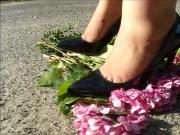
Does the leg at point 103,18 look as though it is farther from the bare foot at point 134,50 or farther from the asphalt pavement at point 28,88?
the bare foot at point 134,50

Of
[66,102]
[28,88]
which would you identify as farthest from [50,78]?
[66,102]

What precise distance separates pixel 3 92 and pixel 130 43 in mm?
603

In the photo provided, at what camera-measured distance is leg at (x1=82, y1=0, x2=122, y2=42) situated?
230cm

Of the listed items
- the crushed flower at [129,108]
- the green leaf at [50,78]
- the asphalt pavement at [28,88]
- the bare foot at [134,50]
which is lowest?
the asphalt pavement at [28,88]

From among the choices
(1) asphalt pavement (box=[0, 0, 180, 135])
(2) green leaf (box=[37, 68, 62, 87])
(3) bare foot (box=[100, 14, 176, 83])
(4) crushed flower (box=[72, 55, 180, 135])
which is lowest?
(1) asphalt pavement (box=[0, 0, 180, 135])

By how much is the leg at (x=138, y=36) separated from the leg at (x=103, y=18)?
19.5 inches

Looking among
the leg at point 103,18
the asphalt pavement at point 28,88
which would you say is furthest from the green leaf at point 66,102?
the leg at point 103,18

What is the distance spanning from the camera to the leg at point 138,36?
175 cm

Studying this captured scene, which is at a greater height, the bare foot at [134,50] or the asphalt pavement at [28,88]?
the bare foot at [134,50]

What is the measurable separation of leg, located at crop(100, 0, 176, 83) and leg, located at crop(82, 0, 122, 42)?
1.63 feet

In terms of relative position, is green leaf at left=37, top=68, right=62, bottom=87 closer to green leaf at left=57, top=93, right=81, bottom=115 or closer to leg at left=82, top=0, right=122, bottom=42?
green leaf at left=57, top=93, right=81, bottom=115

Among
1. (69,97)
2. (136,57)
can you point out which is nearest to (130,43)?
(136,57)

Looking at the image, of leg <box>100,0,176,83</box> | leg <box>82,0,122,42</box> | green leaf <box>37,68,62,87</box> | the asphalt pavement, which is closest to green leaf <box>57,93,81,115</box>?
the asphalt pavement

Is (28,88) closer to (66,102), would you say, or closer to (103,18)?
(66,102)
